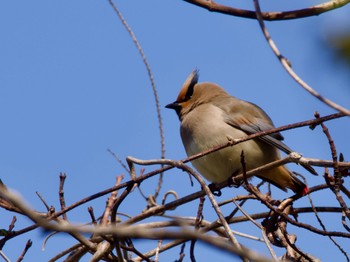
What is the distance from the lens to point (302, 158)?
295 cm

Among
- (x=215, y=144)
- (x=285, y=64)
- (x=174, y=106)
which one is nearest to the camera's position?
(x=285, y=64)

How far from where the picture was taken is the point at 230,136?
15.4 feet

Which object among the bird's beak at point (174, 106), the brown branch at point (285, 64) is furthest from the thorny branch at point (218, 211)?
the bird's beak at point (174, 106)

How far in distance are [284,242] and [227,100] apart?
223cm

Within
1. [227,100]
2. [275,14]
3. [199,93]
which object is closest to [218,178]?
[227,100]

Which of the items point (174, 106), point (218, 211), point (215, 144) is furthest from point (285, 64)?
point (174, 106)

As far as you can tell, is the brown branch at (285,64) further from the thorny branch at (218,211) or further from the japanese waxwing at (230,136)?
the japanese waxwing at (230,136)

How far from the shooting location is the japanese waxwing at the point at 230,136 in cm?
456

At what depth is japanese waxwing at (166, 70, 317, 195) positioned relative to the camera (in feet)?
15.0

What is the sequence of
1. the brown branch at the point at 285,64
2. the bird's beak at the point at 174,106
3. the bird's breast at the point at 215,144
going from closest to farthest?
the brown branch at the point at 285,64
the bird's breast at the point at 215,144
the bird's beak at the point at 174,106

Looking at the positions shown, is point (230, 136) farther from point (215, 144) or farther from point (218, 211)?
point (218, 211)

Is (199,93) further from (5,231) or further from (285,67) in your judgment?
(285,67)

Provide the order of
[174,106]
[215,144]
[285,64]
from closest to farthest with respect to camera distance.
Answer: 1. [285,64]
2. [215,144]
3. [174,106]

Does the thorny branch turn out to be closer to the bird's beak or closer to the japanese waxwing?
the japanese waxwing
